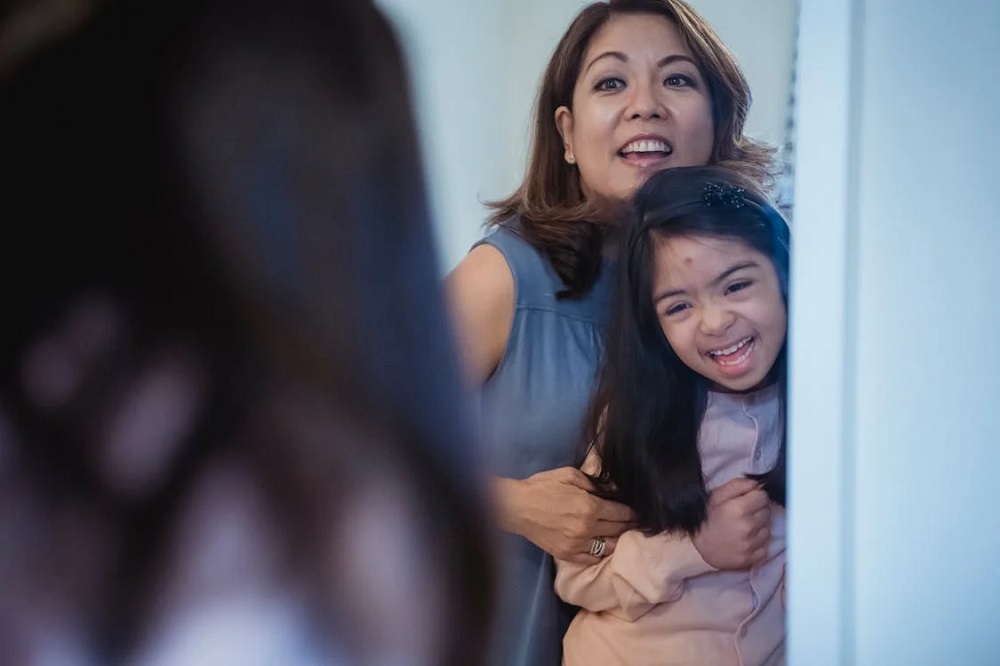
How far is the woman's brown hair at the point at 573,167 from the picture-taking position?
739 mm

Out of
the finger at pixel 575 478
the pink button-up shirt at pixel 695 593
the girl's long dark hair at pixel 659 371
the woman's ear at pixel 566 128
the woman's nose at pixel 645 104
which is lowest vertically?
the pink button-up shirt at pixel 695 593

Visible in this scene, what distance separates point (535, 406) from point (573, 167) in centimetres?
19

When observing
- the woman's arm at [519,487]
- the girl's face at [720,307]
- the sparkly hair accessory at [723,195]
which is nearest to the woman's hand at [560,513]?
the woman's arm at [519,487]

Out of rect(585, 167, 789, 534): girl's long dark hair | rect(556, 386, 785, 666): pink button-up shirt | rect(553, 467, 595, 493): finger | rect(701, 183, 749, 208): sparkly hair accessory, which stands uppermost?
rect(701, 183, 749, 208): sparkly hair accessory

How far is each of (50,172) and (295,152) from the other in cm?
17

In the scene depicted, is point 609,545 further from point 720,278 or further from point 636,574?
point 720,278

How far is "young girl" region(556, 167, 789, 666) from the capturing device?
2.41ft

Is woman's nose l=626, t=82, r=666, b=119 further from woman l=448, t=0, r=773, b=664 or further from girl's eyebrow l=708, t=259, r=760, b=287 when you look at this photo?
girl's eyebrow l=708, t=259, r=760, b=287

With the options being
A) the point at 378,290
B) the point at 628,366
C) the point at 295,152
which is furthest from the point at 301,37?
the point at 628,366

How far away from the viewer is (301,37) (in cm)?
69

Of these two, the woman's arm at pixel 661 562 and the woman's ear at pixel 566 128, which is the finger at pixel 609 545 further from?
the woman's ear at pixel 566 128

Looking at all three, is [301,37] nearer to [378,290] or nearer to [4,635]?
[378,290]

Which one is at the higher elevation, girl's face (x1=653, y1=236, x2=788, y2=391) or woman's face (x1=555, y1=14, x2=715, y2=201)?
woman's face (x1=555, y1=14, x2=715, y2=201)

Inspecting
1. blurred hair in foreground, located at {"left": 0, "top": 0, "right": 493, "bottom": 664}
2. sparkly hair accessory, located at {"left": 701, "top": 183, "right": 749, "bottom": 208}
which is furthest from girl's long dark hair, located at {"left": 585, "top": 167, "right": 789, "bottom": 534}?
blurred hair in foreground, located at {"left": 0, "top": 0, "right": 493, "bottom": 664}
